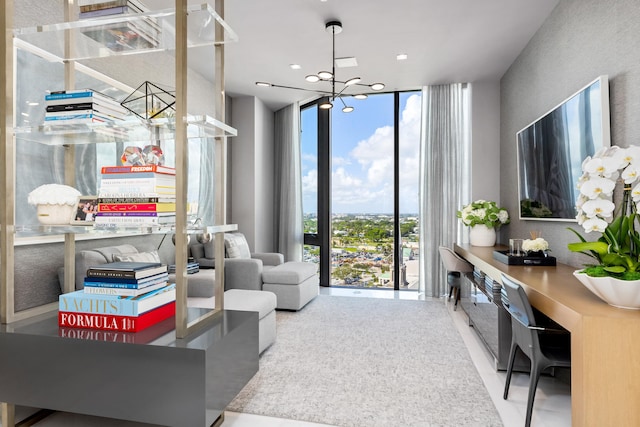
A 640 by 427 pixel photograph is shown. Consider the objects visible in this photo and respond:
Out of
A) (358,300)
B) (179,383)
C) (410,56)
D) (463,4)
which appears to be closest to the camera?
(179,383)

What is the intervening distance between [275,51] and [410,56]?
1.44 meters

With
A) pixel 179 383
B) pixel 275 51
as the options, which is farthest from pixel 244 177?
pixel 179 383

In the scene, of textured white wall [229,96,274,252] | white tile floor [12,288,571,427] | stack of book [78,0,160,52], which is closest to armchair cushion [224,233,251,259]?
textured white wall [229,96,274,252]

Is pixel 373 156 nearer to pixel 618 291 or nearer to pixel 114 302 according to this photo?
pixel 618 291

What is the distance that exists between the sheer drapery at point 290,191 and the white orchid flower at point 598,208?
4.43 metres

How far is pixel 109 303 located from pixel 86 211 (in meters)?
0.42

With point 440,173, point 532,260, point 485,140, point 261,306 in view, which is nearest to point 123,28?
point 261,306

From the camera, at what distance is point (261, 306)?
9.30 feet

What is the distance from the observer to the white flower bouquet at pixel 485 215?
4137 millimetres

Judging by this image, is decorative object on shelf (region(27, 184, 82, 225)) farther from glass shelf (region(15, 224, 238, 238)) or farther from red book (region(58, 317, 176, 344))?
red book (region(58, 317, 176, 344))

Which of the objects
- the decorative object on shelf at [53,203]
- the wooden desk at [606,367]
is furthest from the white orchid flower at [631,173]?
the decorative object on shelf at [53,203]

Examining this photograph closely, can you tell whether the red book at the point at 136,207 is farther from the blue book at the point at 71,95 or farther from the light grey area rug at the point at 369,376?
the light grey area rug at the point at 369,376

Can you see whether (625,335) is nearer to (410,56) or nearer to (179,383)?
(179,383)

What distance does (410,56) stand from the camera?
4.01 meters
